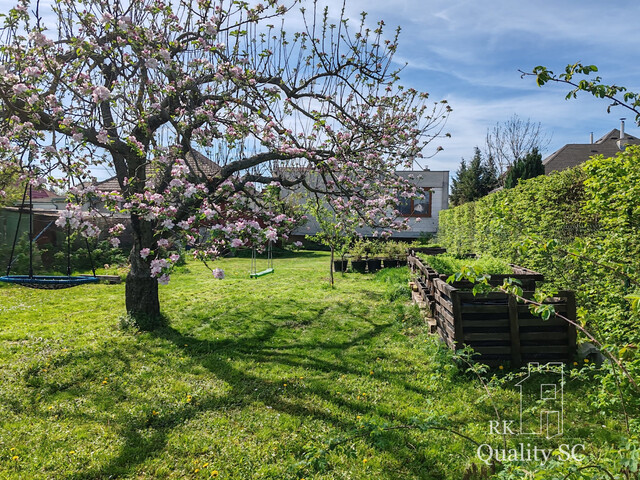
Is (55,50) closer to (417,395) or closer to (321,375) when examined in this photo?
(321,375)

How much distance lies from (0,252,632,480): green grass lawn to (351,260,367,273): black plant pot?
240 inches

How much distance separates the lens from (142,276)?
693 cm

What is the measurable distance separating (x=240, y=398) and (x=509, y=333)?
3.27 metres

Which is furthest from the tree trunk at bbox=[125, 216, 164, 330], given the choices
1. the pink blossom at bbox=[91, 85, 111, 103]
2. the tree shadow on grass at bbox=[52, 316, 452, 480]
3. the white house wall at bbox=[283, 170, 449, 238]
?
the white house wall at bbox=[283, 170, 449, 238]

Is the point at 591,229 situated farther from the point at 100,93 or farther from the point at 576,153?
A: the point at 576,153

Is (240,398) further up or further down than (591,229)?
further down

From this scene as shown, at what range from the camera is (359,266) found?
14.3 metres

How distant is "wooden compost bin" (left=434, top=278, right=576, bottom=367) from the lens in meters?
4.73

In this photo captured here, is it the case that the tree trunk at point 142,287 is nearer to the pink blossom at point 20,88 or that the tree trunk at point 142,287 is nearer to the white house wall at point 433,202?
the pink blossom at point 20,88

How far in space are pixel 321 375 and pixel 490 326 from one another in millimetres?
2159

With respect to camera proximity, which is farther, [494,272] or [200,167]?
[200,167]

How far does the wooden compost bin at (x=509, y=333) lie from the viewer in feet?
15.5

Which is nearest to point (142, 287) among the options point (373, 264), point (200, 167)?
point (200, 167)

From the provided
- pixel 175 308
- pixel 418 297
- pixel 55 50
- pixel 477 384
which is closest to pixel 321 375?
pixel 477 384
